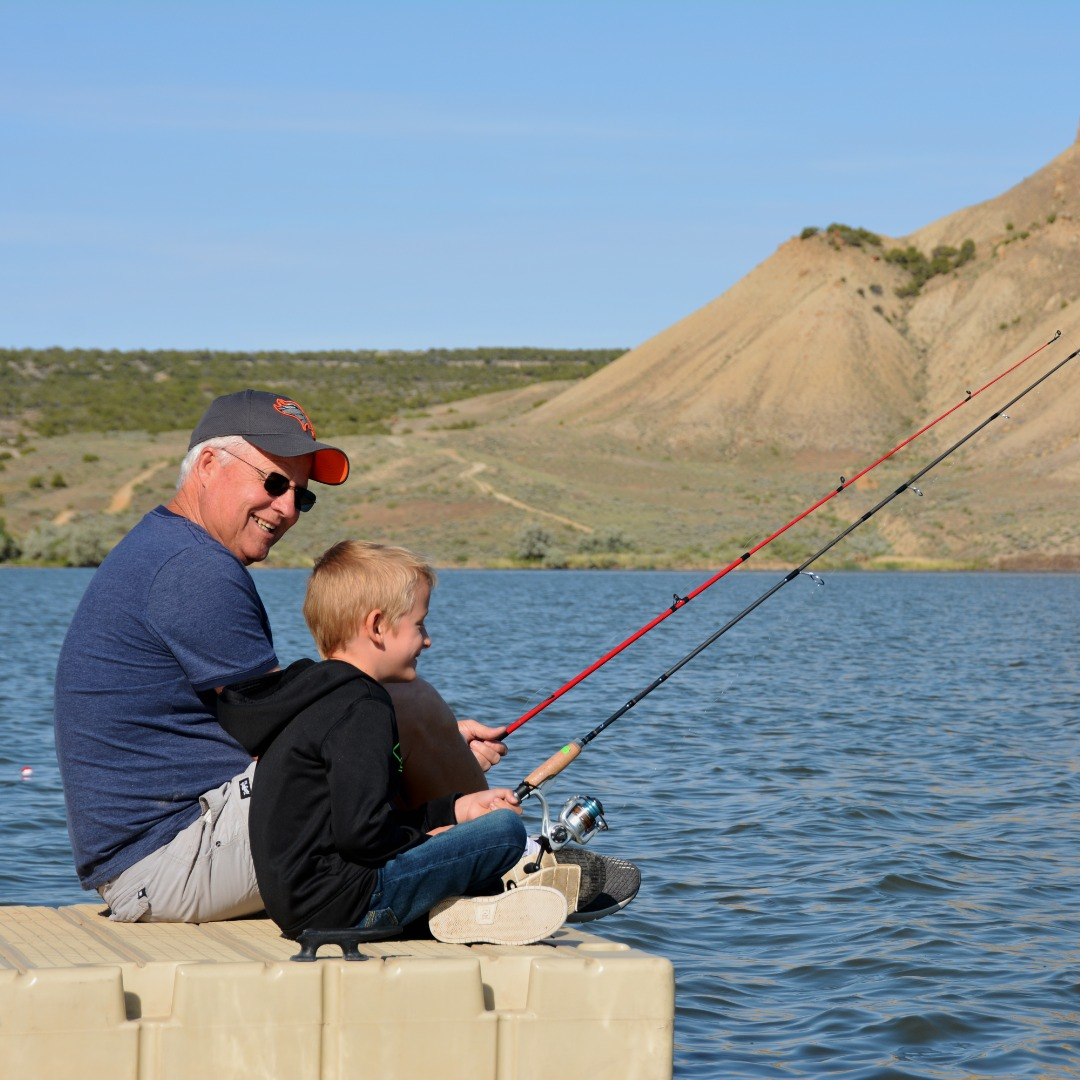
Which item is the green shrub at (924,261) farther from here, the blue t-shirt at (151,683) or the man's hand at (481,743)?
the blue t-shirt at (151,683)

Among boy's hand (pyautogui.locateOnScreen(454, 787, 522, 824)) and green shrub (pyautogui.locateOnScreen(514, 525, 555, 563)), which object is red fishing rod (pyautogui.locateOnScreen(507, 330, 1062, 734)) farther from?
green shrub (pyautogui.locateOnScreen(514, 525, 555, 563))

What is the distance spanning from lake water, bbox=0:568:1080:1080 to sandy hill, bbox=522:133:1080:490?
5561cm

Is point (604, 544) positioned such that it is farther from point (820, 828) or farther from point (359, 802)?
point (359, 802)

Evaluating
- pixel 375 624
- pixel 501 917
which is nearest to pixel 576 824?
pixel 501 917

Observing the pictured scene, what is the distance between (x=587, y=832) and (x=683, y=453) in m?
76.2

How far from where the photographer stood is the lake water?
6020 millimetres

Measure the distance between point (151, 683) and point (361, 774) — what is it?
625 mm

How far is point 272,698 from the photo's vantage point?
407 centimetres

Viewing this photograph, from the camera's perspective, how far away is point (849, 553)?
2392 inches

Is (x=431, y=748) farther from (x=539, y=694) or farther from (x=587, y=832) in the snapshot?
(x=539, y=694)

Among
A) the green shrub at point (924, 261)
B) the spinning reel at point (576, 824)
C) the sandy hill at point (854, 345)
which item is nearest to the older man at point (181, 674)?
the spinning reel at point (576, 824)

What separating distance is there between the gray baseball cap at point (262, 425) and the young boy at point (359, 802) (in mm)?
314

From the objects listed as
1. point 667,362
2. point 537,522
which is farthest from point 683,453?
point 537,522

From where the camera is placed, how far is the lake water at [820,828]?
602 cm
